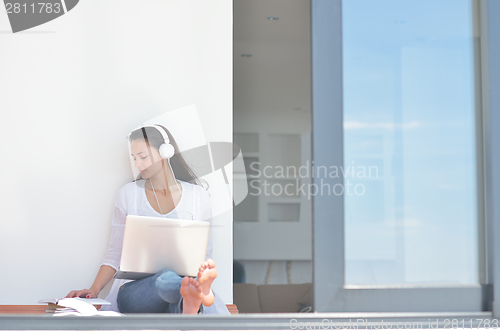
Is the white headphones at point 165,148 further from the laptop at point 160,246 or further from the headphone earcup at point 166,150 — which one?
the laptop at point 160,246

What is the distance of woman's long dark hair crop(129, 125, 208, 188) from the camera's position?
8.09 feet

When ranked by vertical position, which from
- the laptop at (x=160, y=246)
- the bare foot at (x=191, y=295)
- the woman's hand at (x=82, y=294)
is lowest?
the woman's hand at (x=82, y=294)

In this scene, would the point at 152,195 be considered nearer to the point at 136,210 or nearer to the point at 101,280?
the point at 136,210

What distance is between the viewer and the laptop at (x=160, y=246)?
2047 mm

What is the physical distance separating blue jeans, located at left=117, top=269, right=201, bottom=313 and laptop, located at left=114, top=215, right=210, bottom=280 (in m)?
0.06

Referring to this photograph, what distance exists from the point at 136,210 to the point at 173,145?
423mm

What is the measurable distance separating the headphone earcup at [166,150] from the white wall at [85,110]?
0.31 m

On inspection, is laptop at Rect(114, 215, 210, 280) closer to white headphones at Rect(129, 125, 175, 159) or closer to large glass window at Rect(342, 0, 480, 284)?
white headphones at Rect(129, 125, 175, 159)

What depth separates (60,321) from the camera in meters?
1.28

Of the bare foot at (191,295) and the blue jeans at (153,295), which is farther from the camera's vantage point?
the blue jeans at (153,295)

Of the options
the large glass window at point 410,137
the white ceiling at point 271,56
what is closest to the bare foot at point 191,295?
the large glass window at point 410,137

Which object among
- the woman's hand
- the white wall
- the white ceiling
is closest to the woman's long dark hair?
the white wall

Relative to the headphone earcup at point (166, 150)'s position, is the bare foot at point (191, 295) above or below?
below

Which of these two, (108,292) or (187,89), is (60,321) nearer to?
(108,292)
